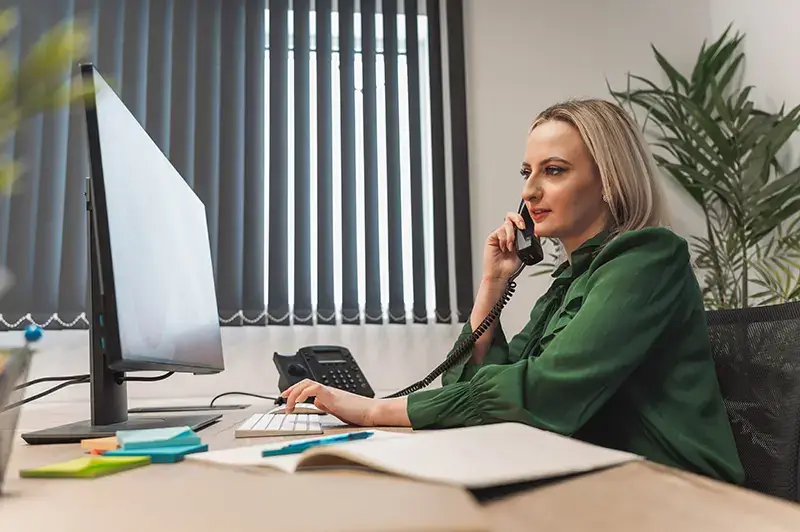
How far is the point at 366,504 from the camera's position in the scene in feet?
1.05

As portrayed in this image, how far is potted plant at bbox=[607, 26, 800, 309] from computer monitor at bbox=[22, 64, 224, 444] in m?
1.73

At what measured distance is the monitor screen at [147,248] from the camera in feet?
2.73

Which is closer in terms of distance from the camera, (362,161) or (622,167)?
(622,167)

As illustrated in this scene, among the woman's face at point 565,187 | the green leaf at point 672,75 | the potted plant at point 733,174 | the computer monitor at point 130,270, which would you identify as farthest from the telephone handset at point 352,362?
the green leaf at point 672,75

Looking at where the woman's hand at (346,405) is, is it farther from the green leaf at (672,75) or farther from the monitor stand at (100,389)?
the green leaf at (672,75)

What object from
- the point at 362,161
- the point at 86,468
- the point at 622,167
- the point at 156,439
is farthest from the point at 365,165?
the point at 86,468

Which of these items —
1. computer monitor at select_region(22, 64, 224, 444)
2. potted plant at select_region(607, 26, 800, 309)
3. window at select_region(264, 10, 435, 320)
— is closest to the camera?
computer monitor at select_region(22, 64, 224, 444)

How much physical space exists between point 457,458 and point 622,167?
0.90 metres

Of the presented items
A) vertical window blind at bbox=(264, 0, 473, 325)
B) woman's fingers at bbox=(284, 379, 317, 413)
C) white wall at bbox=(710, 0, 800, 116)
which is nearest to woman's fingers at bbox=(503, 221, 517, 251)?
woman's fingers at bbox=(284, 379, 317, 413)

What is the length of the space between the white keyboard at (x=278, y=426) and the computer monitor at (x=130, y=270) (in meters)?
0.12

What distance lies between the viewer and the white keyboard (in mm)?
827

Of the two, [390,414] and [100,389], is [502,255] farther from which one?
[100,389]

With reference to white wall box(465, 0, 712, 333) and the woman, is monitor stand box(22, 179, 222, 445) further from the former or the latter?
white wall box(465, 0, 712, 333)

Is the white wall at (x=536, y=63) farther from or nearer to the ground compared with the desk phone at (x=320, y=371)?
farther from the ground
